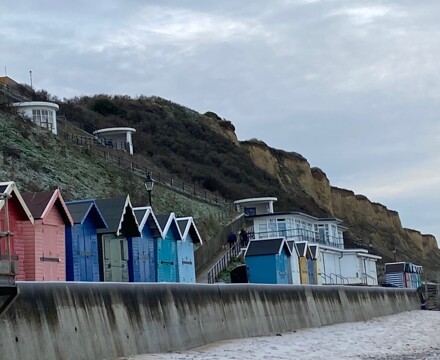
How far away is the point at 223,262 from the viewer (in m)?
48.5

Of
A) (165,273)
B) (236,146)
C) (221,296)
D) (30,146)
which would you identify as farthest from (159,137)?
(221,296)

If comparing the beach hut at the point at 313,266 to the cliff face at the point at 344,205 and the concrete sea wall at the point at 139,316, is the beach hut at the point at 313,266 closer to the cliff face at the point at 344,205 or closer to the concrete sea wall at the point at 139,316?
the concrete sea wall at the point at 139,316

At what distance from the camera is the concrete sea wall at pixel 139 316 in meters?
14.8

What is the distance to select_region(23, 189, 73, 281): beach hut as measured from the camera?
75.4 feet

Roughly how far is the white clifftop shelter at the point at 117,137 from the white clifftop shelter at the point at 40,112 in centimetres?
1222

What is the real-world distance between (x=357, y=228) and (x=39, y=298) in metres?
104

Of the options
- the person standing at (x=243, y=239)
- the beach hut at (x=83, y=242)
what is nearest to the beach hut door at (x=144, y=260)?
the beach hut at (x=83, y=242)

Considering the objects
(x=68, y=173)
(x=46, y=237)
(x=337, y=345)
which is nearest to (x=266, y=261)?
(x=337, y=345)

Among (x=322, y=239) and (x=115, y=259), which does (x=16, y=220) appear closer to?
(x=115, y=259)

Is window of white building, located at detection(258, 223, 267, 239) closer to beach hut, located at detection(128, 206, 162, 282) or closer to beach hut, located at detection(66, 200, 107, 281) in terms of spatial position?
beach hut, located at detection(128, 206, 162, 282)

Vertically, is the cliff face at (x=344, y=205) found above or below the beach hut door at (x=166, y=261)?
above

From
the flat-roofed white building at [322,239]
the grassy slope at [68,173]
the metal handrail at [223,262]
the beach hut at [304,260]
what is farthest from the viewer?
the flat-roofed white building at [322,239]

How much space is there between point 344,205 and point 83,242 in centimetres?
9770

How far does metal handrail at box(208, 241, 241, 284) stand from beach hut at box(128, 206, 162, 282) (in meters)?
10.3
